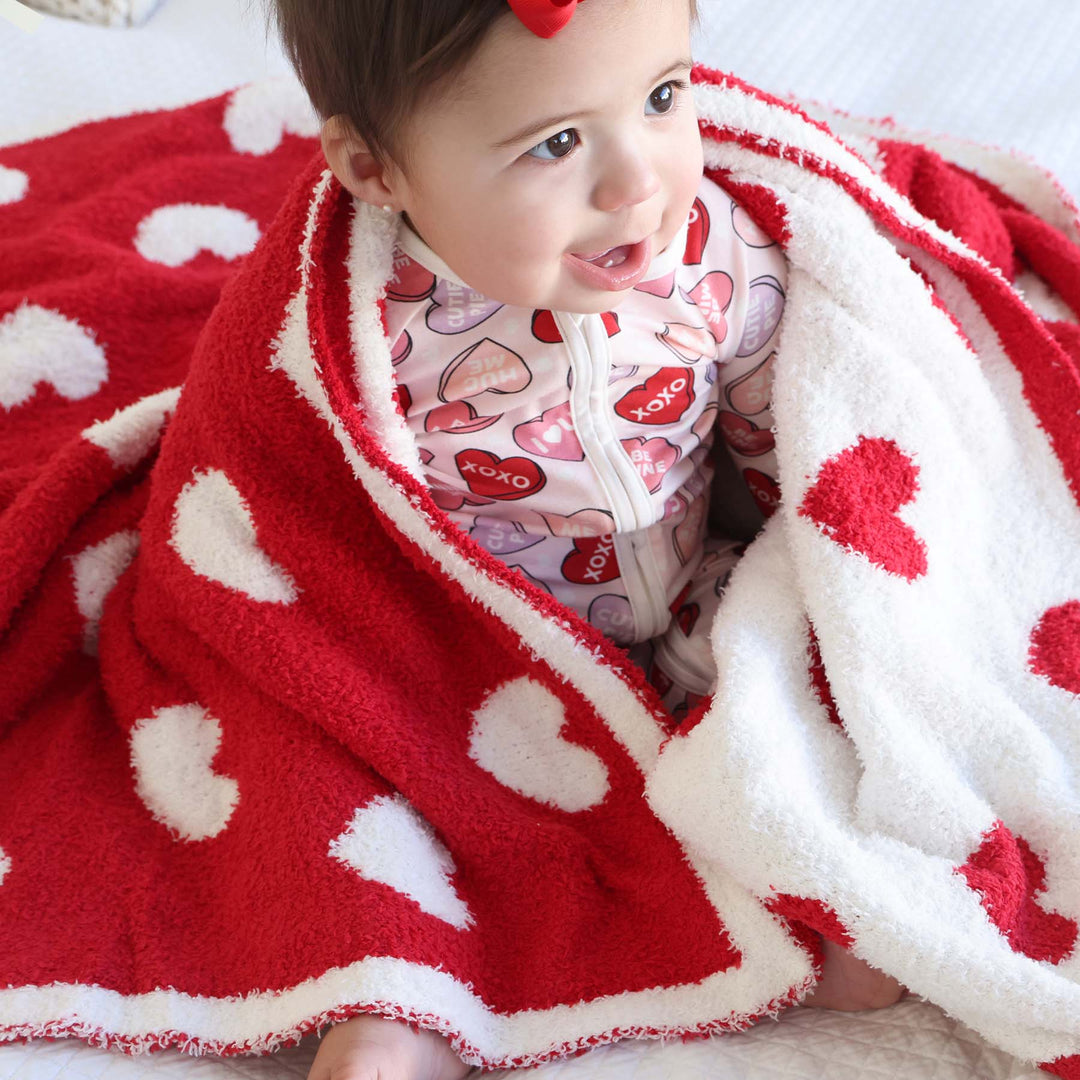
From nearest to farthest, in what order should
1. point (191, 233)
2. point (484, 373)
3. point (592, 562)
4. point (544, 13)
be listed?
point (544, 13), point (484, 373), point (592, 562), point (191, 233)

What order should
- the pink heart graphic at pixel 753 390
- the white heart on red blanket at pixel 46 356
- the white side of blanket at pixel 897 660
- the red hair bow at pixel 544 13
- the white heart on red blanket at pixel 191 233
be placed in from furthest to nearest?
the white heart on red blanket at pixel 191 233
the white heart on red blanket at pixel 46 356
the pink heart graphic at pixel 753 390
the white side of blanket at pixel 897 660
the red hair bow at pixel 544 13

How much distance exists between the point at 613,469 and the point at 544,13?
357mm

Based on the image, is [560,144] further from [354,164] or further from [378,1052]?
[378,1052]

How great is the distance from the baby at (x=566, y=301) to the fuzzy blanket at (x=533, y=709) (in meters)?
0.04

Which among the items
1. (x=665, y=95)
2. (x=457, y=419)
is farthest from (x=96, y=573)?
(x=665, y=95)

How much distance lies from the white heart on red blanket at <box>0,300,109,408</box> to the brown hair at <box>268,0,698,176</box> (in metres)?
0.51

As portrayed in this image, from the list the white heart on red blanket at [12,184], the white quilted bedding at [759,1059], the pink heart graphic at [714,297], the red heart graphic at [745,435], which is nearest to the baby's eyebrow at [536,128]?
the pink heart graphic at [714,297]

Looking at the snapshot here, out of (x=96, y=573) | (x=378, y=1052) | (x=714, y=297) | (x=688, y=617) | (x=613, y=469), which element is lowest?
(x=96, y=573)

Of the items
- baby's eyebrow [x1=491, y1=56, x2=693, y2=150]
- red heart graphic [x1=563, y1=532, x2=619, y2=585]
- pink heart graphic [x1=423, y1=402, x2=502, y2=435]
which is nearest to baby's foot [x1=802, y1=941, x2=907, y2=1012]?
red heart graphic [x1=563, y1=532, x2=619, y2=585]

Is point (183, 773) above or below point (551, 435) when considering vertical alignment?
below

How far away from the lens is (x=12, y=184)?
1253 mm

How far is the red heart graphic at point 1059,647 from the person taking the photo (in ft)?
2.55

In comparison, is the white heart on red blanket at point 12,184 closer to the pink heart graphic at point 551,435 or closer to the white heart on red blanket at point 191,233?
the white heart on red blanket at point 191,233

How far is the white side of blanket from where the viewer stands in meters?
0.68
